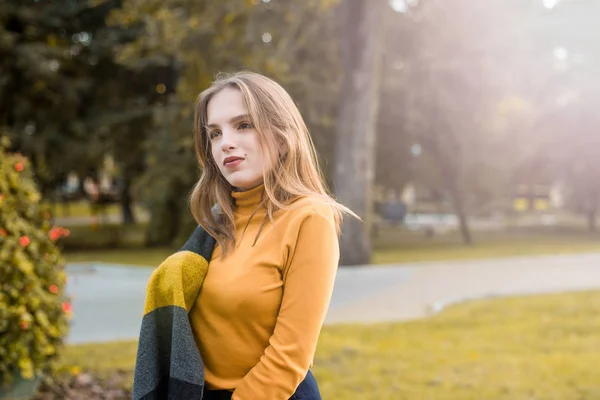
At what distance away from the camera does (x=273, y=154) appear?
2268 mm

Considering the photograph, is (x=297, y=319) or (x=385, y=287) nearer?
(x=297, y=319)

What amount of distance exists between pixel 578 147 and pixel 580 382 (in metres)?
25.9

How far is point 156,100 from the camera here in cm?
2503

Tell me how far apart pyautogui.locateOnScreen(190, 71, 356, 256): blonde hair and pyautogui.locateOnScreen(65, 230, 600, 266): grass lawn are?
16059 millimetres

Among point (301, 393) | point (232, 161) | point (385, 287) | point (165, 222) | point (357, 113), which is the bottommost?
point (165, 222)

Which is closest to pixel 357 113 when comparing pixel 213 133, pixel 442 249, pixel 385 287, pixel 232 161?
pixel 385 287

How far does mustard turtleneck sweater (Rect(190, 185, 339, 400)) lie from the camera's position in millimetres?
2076

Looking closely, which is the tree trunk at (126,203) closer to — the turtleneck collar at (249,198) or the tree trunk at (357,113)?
the tree trunk at (357,113)

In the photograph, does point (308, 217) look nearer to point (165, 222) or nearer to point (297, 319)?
point (297, 319)

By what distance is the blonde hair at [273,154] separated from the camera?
2.23 m

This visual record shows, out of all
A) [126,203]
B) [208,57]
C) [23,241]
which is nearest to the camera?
[23,241]

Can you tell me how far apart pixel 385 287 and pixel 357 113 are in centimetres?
450

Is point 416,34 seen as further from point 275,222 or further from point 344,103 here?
point 275,222

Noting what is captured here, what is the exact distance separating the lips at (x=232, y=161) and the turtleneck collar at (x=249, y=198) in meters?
0.10
